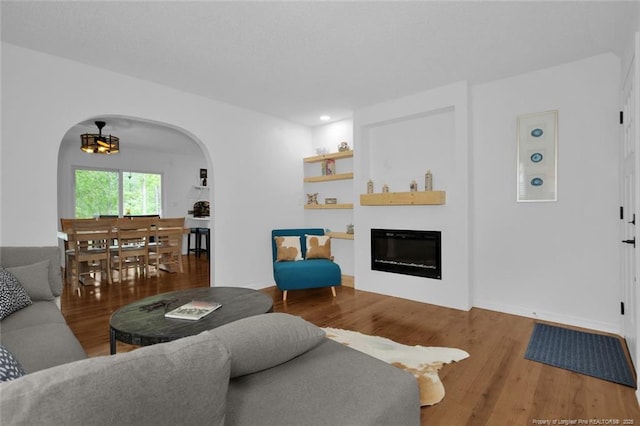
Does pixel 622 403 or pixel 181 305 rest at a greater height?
pixel 181 305

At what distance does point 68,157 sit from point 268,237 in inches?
200

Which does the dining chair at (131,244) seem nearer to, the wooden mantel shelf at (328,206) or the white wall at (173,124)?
the white wall at (173,124)

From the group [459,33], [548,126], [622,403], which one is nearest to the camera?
[622,403]

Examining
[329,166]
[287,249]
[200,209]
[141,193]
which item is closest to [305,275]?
[287,249]

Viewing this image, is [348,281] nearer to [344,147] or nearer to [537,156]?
[344,147]

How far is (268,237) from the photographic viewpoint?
16.2ft

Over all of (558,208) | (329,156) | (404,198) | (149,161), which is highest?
(149,161)

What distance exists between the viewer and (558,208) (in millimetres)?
3293

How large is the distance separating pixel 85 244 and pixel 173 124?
2925mm

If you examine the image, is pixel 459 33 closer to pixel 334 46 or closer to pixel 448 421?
pixel 334 46

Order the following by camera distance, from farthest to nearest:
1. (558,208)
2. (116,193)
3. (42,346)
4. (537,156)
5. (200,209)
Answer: (200,209), (116,193), (537,156), (558,208), (42,346)

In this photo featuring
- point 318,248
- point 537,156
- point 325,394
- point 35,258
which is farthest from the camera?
point 318,248

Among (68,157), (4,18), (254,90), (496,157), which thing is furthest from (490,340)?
(68,157)

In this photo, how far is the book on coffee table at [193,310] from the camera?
2061 millimetres
